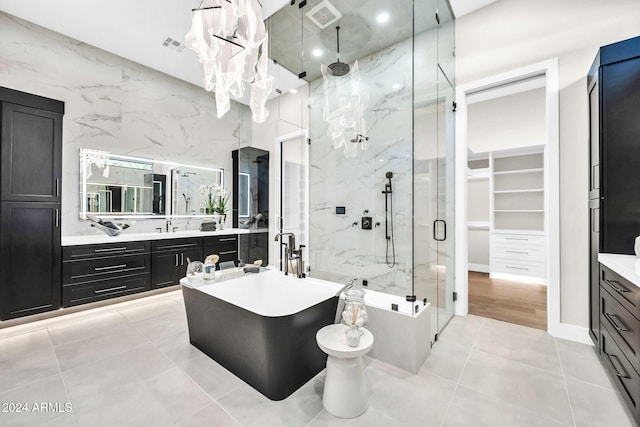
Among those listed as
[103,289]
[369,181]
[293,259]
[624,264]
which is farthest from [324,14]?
[103,289]

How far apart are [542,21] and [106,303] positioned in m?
5.86

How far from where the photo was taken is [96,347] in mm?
2355

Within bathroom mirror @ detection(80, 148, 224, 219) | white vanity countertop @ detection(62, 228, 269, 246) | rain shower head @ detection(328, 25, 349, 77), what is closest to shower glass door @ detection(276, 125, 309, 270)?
white vanity countertop @ detection(62, 228, 269, 246)

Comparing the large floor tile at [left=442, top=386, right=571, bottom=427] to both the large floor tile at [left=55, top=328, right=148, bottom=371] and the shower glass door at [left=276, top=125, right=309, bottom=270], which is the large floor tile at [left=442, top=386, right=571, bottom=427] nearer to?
the shower glass door at [left=276, top=125, right=309, bottom=270]

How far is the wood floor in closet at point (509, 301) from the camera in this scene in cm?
295

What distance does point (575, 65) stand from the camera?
241cm

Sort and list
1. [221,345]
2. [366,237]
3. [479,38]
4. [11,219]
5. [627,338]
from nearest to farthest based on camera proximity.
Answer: [627,338] < [221,345] < [11,219] < [479,38] < [366,237]

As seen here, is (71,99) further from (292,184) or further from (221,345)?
(221,345)

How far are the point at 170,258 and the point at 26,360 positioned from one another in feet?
5.91

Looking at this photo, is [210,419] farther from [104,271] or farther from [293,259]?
[104,271]

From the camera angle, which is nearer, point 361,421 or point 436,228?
point 361,421

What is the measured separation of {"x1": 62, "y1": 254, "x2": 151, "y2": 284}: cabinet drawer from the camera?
298 cm

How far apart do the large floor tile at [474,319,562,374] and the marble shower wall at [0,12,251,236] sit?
361 centimetres

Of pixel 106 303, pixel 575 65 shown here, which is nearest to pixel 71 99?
pixel 106 303
